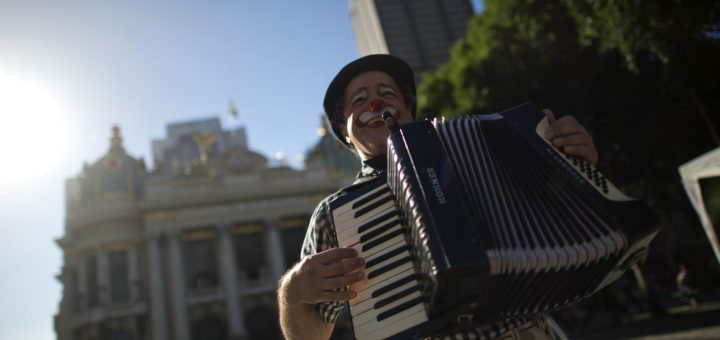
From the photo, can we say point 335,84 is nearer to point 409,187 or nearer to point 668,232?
point 409,187

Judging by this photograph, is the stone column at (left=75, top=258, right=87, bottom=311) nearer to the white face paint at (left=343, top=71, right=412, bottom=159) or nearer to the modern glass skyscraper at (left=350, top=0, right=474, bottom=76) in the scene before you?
the modern glass skyscraper at (left=350, top=0, right=474, bottom=76)

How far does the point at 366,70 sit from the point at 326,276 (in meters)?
1.44

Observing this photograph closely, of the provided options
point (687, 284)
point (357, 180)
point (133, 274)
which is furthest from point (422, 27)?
point (357, 180)

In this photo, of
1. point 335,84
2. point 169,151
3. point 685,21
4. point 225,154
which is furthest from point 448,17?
point 335,84

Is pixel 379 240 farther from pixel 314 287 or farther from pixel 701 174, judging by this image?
pixel 701 174

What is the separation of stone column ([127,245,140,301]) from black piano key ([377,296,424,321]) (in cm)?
3358

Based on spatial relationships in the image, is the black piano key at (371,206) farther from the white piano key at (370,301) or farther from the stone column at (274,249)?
the stone column at (274,249)

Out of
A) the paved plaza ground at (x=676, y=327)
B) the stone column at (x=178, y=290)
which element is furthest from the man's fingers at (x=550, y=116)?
the stone column at (x=178, y=290)

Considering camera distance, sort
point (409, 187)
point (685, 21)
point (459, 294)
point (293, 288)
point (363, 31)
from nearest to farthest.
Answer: point (459, 294)
point (409, 187)
point (293, 288)
point (685, 21)
point (363, 31)

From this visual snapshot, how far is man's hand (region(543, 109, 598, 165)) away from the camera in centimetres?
192

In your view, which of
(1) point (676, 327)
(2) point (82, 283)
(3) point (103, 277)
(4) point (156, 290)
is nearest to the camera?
(1) point (676, 327)

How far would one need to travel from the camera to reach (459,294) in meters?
1.54

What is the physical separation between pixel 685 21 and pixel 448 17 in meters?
42.1

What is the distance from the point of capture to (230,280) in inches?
1235
